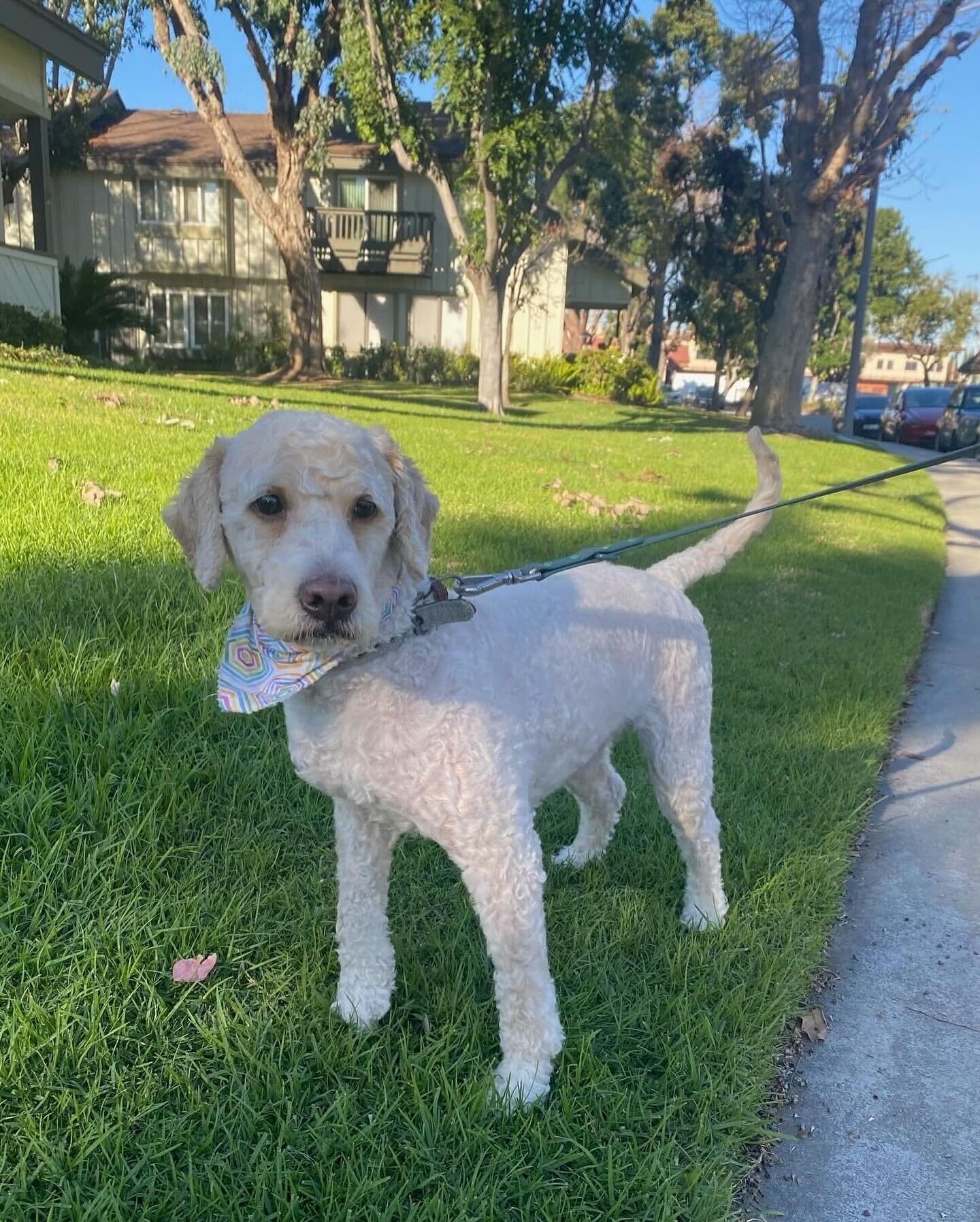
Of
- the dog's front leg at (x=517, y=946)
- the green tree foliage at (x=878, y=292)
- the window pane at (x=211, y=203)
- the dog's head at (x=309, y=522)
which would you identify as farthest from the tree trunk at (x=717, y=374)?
the dog's front leg at (x=517, y=946)

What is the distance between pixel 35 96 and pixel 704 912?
18.3m

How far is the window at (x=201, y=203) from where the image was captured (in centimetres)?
3102

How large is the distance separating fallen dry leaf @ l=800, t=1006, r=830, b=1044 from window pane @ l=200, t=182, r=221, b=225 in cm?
3413

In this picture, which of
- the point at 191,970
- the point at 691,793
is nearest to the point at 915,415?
the point at 691,793

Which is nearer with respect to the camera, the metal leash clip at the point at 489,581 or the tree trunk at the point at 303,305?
the metal leash clip at the point at 489,581

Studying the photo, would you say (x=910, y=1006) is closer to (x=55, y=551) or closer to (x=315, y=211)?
(x=55, y=551)

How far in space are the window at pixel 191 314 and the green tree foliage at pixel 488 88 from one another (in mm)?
14497

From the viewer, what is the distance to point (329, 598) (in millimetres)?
1858

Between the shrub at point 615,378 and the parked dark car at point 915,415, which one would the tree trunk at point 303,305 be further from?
the parked dark car at point 915,415

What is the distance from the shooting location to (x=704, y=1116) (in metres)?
2.15

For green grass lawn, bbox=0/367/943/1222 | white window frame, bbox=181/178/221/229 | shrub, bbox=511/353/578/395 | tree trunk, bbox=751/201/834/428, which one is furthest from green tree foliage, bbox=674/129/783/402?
green grass lawn, bbox=0/367/943/1222

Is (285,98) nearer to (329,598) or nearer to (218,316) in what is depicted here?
(218,316)

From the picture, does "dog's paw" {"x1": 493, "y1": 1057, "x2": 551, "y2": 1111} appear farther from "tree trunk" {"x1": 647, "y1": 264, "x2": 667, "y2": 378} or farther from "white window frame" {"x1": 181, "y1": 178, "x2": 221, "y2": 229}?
"tree trunk" {"x1": 647, "y1": 264, "x2": 667, "y2": 378}

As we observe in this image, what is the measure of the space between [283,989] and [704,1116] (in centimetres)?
117
